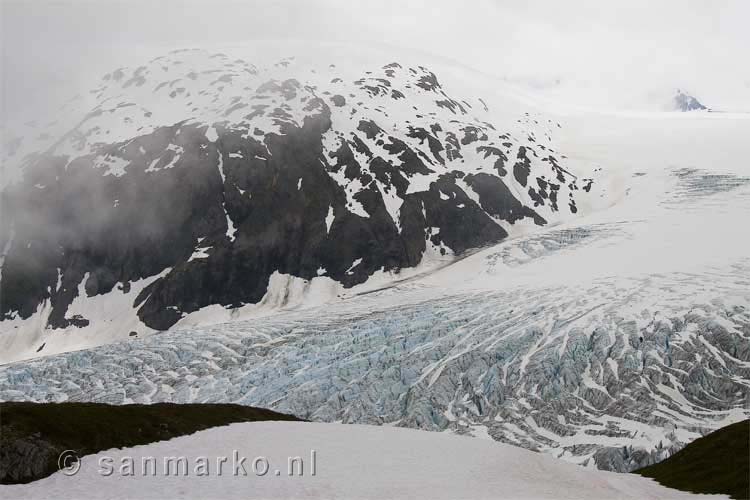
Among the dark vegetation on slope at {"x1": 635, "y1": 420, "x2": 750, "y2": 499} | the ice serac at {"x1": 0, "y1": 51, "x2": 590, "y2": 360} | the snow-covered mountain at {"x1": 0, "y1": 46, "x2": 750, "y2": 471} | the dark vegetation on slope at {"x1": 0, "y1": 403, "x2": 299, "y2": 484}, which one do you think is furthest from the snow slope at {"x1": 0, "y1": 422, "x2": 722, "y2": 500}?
the ice serac at {"x1": 0, "y1": 51, "x2": 590, "y2": 360}

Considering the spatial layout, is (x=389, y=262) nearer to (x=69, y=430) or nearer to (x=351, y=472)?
(x=351, y=472)

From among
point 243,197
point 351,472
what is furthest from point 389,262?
point 351,472

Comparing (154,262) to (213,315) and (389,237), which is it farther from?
(389,237)

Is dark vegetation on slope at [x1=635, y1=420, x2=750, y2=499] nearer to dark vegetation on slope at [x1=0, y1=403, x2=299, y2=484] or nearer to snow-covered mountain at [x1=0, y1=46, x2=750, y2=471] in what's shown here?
snow-covered mountain at [x1=0, y1=46, x2=750, y2=471]

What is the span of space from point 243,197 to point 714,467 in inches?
4949

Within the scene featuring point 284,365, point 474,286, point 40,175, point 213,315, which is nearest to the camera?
point 284,365

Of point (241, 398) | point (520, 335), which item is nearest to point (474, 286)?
point (520, 335)

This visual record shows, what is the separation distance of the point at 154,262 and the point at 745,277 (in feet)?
372

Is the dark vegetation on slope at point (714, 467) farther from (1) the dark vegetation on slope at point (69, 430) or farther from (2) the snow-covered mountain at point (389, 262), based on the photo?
(1) the dark vegetation on slope at point (69, 430)

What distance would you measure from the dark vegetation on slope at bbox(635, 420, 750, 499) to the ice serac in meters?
90.5

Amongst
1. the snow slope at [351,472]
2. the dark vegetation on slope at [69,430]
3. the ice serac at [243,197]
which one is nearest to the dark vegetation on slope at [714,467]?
the snow slope at [351,472]

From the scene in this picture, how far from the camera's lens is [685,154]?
146000 mm

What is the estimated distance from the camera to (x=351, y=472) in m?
29.6

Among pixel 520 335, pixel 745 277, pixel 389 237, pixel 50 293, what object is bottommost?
pixel 50 293
